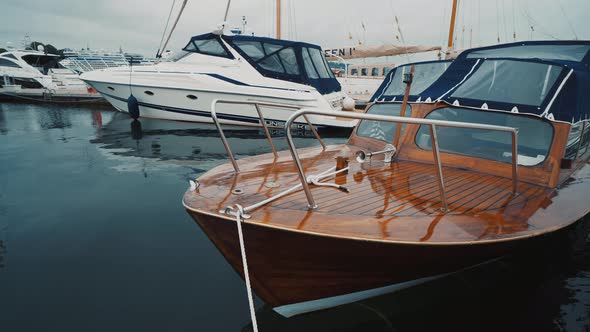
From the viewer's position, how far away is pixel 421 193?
2.95 meters

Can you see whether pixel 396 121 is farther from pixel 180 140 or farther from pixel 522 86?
pixel 180 140

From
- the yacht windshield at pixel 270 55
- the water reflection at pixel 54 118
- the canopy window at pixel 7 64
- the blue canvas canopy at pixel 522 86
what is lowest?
the water reflection at pixel 54 118

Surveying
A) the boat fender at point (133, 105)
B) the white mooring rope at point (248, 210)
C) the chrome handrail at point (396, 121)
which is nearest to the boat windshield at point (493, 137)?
the chrome handrail at point (396, 121)

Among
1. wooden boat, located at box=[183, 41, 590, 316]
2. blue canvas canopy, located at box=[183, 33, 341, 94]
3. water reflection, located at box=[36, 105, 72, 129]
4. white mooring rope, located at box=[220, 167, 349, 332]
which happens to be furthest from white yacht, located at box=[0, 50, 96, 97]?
white mooring rope, located at box=[220, 167, 349, 332]

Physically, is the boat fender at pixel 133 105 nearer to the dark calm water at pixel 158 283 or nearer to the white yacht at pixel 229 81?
the white yacht at pixel 229 81

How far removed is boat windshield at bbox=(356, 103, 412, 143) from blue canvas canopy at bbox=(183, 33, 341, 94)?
7.92m

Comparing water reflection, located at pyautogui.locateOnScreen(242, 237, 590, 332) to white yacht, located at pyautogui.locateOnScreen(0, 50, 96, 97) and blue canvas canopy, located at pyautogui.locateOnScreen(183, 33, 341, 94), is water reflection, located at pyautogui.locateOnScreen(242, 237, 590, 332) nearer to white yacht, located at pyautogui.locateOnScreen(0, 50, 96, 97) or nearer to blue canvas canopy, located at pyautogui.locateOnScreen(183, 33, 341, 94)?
blue canvas canopy, located at pyautogui.locateOnScreen(183, 33, 341, 94)

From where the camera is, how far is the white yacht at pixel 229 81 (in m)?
11.7

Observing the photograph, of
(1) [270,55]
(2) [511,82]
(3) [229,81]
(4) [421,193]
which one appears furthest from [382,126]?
(1) [270,55]

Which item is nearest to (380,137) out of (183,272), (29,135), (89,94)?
(183,272)

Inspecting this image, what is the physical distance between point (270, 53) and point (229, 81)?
196 cm

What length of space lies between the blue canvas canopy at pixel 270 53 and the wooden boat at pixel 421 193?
8.33m

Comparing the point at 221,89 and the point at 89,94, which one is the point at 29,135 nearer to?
the point at 221,89

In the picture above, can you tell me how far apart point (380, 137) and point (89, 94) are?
2096 centimetres
